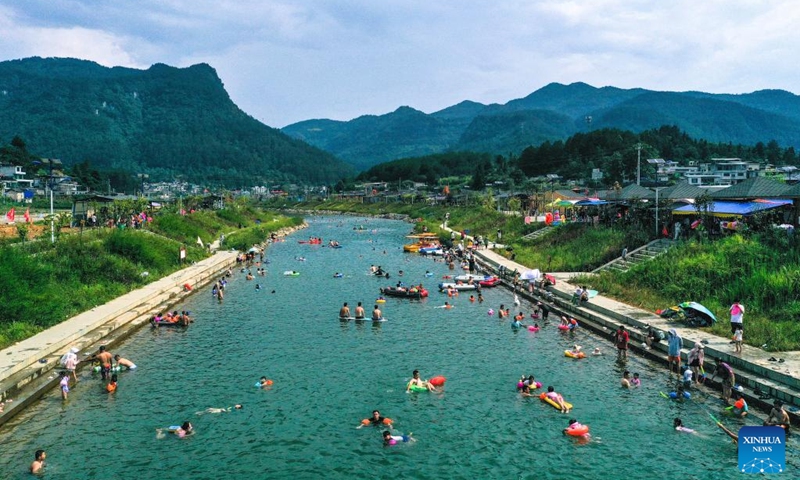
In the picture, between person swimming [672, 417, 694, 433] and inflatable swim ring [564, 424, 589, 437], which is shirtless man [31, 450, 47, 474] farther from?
person swimming [672, 417, 694, 433]

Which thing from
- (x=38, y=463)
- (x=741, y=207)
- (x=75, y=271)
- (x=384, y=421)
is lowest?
(x=384, y=421)

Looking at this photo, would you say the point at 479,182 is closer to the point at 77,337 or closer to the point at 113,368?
the point at 77,337

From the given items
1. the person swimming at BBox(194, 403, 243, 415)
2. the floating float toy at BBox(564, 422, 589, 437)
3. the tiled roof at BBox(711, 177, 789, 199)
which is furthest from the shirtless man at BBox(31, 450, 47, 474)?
the tiled roof at BBox(711, 177, 789, 199)

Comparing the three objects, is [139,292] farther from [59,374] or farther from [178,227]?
[178,227]

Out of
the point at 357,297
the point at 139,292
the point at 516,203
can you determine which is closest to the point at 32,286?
the point at 139,292

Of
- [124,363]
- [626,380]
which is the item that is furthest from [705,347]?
[124,363]
